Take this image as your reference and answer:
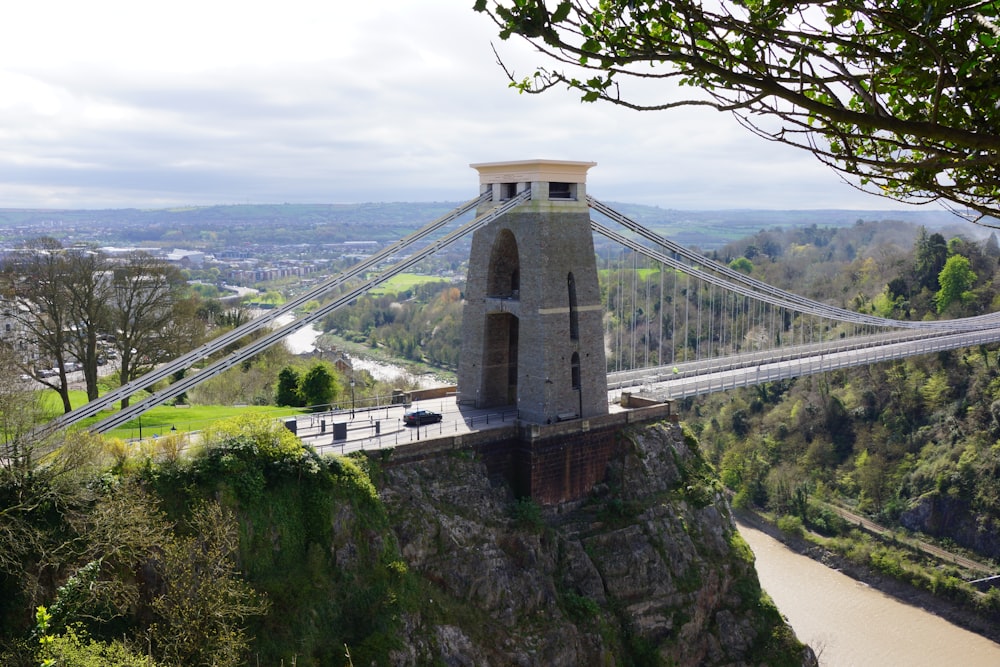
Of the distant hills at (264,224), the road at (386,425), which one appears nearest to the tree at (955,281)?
the road at (386,425)

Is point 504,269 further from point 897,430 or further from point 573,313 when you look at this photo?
point 897,430

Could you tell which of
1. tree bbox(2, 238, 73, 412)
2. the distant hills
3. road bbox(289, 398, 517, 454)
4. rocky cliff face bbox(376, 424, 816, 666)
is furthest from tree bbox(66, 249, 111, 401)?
the distant hills

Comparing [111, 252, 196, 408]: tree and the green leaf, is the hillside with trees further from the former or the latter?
the green leaf

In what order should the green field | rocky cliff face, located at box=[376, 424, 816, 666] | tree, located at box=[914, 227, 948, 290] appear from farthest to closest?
the green field < tree, located at box=[914, 227, 948, 290] < rocky cliff face, located at box=[376, 424, 816, 666]

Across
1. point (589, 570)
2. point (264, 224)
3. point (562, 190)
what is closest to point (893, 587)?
point (589, 570)

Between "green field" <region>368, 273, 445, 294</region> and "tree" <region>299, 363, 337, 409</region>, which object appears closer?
"tree" <region>299, 363, 337, 409</region>

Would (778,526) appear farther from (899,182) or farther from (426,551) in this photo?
(899,182)
